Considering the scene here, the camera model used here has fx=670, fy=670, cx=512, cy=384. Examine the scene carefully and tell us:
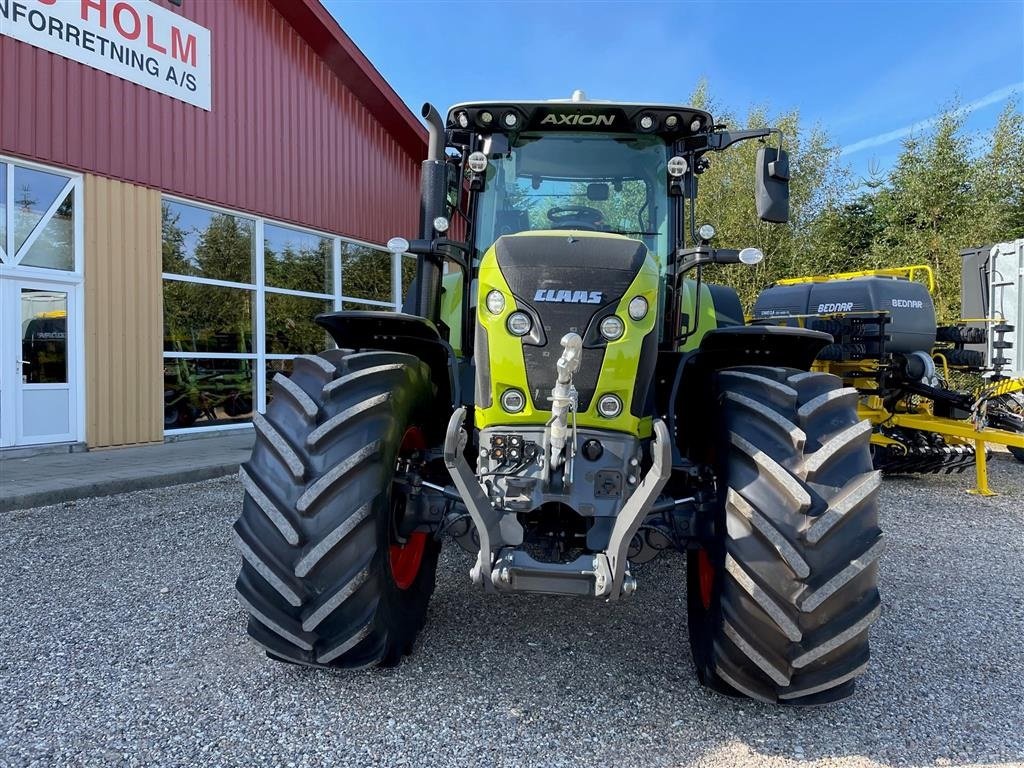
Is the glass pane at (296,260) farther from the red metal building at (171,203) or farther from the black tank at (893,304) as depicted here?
the black tank at (893,304)

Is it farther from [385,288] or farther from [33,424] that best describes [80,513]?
[385,288]

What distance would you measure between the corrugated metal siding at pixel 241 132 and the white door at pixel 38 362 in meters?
1.57

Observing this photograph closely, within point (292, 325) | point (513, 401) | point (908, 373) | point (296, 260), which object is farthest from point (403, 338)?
point (296, 260)

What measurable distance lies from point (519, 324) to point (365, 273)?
10.2 metres

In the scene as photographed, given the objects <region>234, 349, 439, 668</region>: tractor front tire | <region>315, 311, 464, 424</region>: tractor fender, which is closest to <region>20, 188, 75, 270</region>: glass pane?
<region>315, 311, 464, 424</region>: tractor fender

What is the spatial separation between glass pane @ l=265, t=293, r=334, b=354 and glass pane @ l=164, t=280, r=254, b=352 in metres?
0.38

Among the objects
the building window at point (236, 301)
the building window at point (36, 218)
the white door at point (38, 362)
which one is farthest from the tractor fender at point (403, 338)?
the building window at point (36, 218)

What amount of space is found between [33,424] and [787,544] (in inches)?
327

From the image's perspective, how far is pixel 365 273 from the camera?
12.2 metres

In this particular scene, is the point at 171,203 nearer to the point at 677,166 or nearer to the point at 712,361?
the point at 677,166

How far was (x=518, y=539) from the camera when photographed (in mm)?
2359

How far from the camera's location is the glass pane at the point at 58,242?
7.66 meters

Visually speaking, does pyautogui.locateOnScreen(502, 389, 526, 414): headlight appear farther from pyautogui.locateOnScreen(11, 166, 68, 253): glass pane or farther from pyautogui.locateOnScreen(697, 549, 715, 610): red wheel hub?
pyautogui.locateOnScreen(11, 166, 68, 253): glass pane

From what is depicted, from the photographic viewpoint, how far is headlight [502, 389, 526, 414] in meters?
2.51
